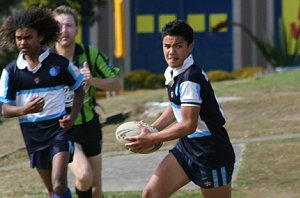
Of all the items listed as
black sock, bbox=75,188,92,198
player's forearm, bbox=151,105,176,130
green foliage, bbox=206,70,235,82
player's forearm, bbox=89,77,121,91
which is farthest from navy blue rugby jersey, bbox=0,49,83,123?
green foliage, bbox=206,70,235,82

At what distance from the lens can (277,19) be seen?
87.9 ft

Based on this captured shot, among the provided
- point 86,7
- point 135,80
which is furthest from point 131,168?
point 135,80

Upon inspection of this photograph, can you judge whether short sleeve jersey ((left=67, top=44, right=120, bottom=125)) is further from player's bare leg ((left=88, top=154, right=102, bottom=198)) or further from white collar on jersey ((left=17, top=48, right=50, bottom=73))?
white collar on jersey ((left=17, top=48, right=50, bottom=73))

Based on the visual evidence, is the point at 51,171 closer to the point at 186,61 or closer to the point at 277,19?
the point at 186,61

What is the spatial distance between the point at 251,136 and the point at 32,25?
6366 mm

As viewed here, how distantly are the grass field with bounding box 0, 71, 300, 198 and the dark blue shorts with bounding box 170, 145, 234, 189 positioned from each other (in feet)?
9.47

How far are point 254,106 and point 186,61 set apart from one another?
9706mm

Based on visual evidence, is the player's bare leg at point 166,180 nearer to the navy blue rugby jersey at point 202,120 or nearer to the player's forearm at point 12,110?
the navy blue rugby jersey at point 202,120

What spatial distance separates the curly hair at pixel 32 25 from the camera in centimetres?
833

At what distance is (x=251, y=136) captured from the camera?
557 inches

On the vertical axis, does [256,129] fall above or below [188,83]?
below

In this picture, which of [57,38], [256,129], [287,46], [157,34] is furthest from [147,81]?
[57,38]

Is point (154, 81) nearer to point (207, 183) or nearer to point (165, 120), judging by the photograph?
point (165, 120)

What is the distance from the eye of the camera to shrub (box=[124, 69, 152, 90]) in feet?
84.4
